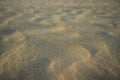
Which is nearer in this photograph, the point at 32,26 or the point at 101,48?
the point at 101,48

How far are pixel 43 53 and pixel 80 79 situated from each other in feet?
1.50

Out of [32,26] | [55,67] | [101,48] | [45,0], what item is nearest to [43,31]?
[32,26]

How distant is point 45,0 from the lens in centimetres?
362

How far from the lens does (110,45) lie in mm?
1219

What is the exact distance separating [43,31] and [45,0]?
2.44 m

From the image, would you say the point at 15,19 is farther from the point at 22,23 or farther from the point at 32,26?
the point at 32,26

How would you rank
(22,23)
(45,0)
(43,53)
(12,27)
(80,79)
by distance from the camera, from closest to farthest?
(80,79)
(43,53)
(12,27)
(22,23)
(45,0)

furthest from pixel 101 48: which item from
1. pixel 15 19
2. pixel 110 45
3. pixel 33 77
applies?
pixel 15 19

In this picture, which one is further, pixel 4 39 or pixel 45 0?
pixel 45 0

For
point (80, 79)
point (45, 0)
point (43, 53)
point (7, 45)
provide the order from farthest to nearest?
point (45, 0), point (7, 45), point (43, 53), point (80, 79)

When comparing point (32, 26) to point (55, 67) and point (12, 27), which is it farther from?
point (55, 67)

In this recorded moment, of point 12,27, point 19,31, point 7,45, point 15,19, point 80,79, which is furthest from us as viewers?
point 15,19

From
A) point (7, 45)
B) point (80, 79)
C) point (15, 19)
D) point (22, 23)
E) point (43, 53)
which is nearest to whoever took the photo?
point (80, 79)

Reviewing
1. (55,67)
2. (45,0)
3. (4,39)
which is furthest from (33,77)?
(45,0)
